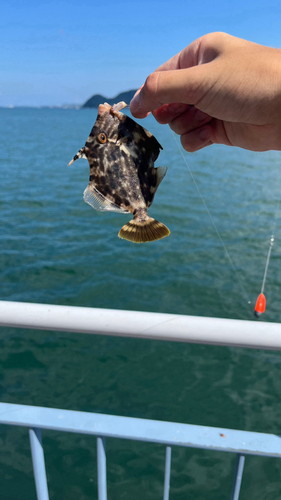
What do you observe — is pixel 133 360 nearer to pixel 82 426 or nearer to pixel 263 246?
pixel 82 426

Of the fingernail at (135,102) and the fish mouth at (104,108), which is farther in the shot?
the fingernail at (135,102)

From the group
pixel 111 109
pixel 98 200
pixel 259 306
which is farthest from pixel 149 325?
pixel 259 306

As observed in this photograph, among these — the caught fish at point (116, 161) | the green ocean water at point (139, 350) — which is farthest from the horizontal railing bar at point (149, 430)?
the green ocean water at point (139, 350)

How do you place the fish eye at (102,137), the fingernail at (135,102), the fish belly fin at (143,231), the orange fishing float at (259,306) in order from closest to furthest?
1. the fish belly fin at (143,231)
2. the fish eye at (102,137)
3. the fingernail at (135,102)
4. the orange fishing float at (259,306)

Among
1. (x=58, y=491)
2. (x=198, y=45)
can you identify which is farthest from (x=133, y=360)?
(x=198, y=45)

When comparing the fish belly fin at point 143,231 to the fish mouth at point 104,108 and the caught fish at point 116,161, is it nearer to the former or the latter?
the caught fish at point 116,161

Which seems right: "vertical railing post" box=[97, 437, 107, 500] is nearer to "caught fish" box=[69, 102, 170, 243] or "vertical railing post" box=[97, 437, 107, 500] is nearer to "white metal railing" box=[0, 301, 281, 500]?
"white metal railing" box=[0, 301, 281, 500]
